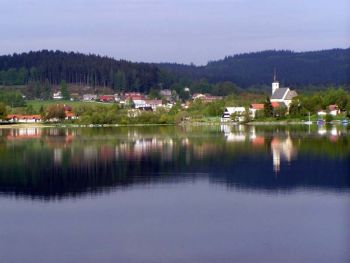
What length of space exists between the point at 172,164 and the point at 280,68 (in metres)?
132

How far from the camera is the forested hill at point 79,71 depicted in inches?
4075

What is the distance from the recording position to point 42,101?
84625 mm

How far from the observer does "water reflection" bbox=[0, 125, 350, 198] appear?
18781 millimetres

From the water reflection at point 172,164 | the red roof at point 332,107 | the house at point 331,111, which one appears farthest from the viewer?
the red roof at point 332,107

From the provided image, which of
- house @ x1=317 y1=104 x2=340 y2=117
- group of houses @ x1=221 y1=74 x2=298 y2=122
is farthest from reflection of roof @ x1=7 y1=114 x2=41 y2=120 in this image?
house @ x1=317 y1=104 x2=340 y2=117

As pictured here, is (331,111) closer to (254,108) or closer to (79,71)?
(254,108)

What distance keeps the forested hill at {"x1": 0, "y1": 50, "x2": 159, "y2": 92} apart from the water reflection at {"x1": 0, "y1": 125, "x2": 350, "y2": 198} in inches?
2786

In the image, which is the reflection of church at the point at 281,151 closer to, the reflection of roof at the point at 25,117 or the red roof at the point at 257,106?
the red roof at the point at 257,106

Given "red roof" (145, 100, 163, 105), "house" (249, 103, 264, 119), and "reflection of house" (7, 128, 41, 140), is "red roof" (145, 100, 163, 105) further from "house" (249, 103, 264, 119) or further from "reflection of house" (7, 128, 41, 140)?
"reflection of house" (7, 128, 41, 140)

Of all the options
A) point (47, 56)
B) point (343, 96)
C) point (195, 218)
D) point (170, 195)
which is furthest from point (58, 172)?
point (47, 56)

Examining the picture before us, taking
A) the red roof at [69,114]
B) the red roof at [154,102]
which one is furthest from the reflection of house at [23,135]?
the red roof at [154,102]

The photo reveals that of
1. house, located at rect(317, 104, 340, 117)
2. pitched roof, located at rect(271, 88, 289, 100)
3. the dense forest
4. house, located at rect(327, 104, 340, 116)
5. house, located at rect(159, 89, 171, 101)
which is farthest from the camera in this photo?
the dense forest

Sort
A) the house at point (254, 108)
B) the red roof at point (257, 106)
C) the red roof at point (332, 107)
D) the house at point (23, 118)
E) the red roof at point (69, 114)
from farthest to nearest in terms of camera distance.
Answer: the red roof at point (69, 114) → the house at point (23, 118) → the red roof at point (257, 106) → the house at point (254, 108) → the red roof at point (332, 107)

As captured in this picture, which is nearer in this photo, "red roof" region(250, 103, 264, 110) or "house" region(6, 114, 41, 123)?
"red roof" region(250, 103, 264, 110)
